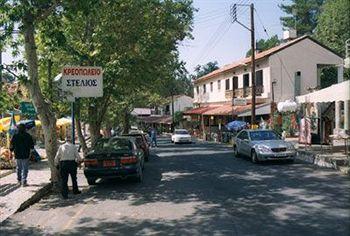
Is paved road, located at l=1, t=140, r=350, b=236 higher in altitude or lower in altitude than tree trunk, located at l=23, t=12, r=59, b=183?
lower

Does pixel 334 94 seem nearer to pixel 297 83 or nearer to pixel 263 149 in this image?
pixel 263 149

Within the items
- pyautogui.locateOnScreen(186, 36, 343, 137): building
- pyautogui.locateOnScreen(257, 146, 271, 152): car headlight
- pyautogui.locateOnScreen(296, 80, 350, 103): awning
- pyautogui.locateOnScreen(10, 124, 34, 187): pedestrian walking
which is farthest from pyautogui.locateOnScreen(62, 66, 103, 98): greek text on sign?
pyautogui.locateOnScreen(186, 36, 343, 137): building

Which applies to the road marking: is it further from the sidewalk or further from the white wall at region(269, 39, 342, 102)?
the white wall at region(269, 39, 342, 102)

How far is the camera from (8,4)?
1362 cm

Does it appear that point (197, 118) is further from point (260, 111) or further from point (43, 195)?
point (43, 195)

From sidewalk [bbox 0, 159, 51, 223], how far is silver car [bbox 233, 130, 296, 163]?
27.9 feet

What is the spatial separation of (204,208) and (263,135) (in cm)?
1226

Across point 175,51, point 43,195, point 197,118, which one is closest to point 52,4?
point 43,195

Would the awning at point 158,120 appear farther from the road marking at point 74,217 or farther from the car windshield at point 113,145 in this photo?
the road marking at point 74,217

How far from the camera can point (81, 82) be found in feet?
56.6

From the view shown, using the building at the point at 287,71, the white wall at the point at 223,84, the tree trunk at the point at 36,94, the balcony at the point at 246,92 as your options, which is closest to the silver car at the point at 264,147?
the tree trunk at the point at 36,94

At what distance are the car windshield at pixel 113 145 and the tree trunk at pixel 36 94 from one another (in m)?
1.86

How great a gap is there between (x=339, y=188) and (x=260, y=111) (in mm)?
27614

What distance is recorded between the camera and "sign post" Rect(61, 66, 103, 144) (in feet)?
55.7
